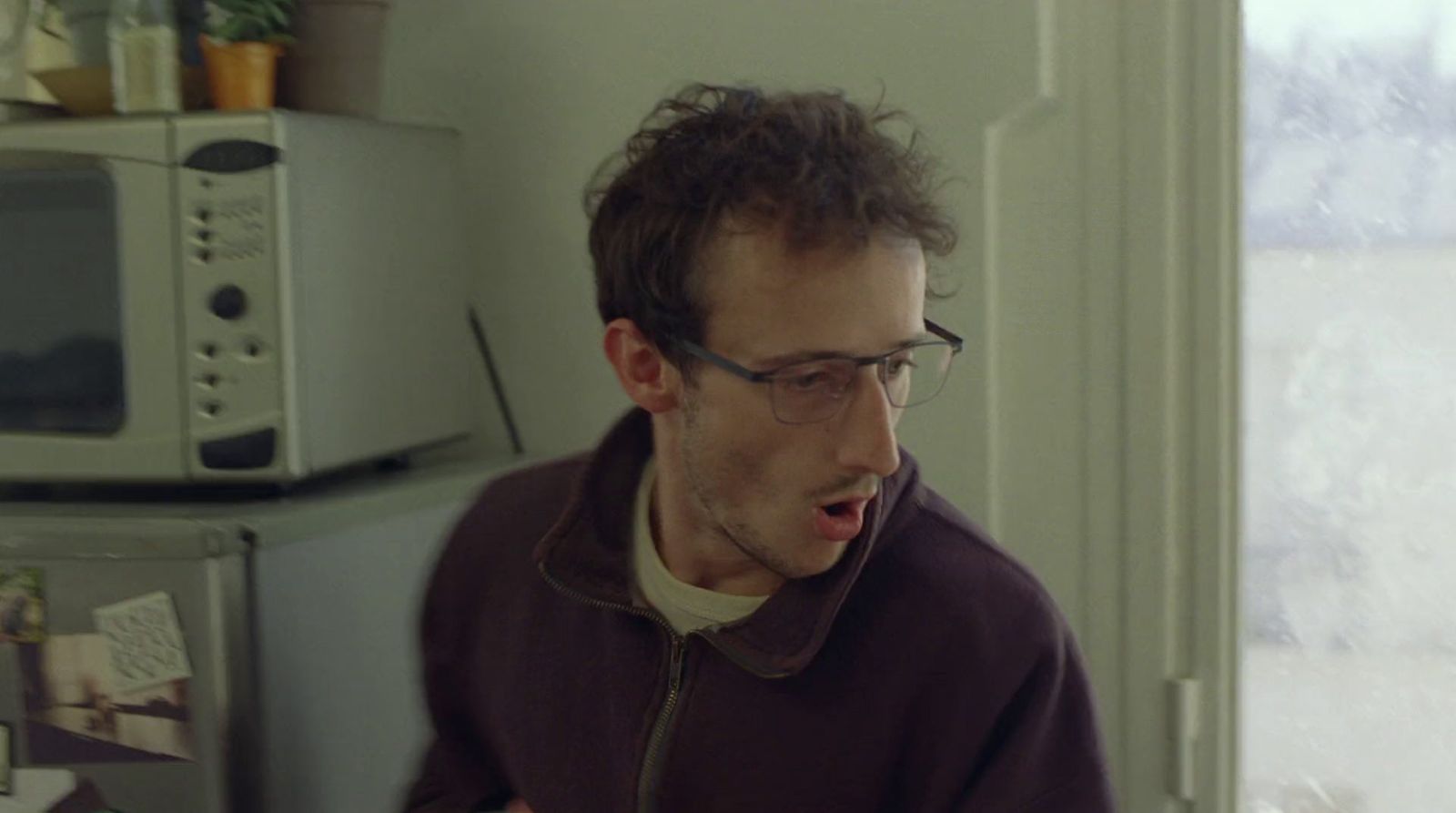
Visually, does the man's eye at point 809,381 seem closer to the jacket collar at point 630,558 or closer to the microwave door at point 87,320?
the jacket collar at point 630,558

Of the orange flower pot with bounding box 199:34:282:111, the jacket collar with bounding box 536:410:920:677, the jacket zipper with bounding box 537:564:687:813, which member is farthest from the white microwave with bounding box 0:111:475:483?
the jacket zipper with bounding box 537:564:687:813

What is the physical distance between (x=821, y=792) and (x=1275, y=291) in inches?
31.0

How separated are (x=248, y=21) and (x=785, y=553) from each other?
823 millimetres

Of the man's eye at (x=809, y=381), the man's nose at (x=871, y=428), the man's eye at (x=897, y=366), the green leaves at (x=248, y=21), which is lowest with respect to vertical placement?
the man's nose at (x=871, y=428)

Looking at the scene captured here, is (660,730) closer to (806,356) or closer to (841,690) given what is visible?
(841,690)

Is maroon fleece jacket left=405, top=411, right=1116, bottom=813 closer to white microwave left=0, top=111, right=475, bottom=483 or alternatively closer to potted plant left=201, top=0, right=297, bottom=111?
white microwave left=0, top=111, right=475, bottom=483

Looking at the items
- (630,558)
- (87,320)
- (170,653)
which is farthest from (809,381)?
(87,320)

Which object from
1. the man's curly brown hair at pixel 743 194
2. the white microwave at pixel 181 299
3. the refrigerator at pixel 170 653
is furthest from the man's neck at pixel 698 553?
the white microwave at pixel 181 299

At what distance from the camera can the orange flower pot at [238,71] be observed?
152 cm

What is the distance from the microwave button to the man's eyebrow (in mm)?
557

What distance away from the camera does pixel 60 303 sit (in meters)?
1.44

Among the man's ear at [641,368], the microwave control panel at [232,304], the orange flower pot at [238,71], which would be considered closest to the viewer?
the man's ear at [641,368]

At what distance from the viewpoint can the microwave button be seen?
1.38 metres

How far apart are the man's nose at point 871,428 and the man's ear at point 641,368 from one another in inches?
6.0
